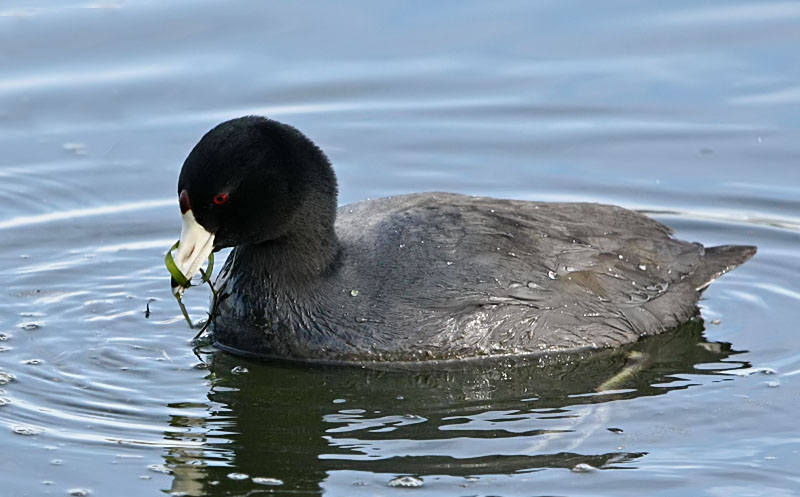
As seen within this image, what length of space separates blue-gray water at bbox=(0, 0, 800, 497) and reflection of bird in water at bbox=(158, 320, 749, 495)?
0.02 meters

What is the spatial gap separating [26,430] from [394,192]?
4470mm

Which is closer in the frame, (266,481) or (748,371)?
(266,481)

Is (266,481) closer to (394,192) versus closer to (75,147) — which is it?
(394,192)

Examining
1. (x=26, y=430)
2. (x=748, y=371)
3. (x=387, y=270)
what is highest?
(x=387, y=270)

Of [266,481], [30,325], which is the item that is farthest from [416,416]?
[30,325]

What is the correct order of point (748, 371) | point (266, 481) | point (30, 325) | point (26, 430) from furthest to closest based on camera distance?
point (30, 325)
point (748, 371)
point (26, 430)
point (266, 481)

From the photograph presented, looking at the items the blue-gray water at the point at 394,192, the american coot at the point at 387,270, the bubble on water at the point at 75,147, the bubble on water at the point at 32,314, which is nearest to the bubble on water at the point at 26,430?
the blue-gray water at the point at 394,192

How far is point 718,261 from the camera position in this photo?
9922mm

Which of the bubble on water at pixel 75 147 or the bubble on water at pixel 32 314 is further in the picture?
the bubble on water at pixel 75 147

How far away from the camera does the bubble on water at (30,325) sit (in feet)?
30.7

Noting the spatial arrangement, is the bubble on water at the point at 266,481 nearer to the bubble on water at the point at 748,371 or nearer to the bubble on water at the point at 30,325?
the bubble on water at the point at 30,325

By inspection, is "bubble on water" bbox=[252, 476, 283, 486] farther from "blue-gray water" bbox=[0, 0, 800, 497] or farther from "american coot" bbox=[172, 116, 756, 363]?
"american coot" bbox=[172, 116, 756, 363]

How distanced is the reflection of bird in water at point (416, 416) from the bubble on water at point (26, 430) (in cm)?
76

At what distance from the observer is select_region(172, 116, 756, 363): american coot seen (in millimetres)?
8734
